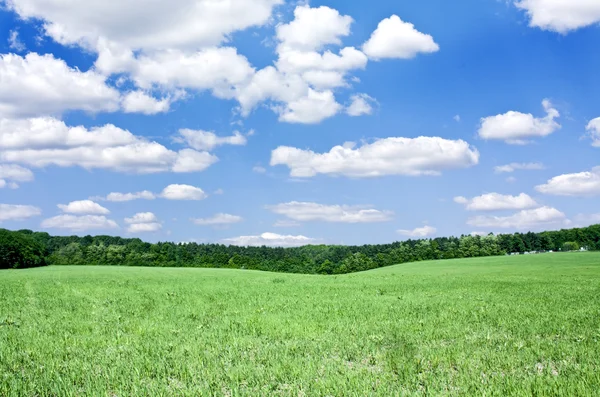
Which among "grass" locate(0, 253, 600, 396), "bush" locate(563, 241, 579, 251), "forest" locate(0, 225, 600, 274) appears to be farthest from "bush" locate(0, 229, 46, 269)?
"bush" locate(563, 241, 579, 251)

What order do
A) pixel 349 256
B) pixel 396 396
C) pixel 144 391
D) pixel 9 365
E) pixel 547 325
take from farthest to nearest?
pixel 349 256 < pixel 547 325 < pixel 9 365 < pixel 144 391 < pixel 396 396

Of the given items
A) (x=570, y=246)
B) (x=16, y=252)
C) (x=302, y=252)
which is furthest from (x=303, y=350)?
(x=570, y=246)

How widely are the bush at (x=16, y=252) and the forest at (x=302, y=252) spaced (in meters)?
17.2

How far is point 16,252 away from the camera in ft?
344

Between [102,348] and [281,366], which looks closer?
[281,366]

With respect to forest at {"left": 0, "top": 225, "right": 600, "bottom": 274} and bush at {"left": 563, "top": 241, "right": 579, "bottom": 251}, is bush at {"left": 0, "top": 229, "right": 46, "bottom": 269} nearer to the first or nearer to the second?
forest at {"left": 0, "top": 225, "right": 600, "bottom": 274}

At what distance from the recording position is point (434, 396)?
690 centimetres

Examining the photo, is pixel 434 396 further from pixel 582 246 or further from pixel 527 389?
pixel 582 246

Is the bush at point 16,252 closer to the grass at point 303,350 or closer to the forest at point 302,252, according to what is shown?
the forest at point 302,252

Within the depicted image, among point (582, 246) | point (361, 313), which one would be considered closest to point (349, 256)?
point (582, 246)

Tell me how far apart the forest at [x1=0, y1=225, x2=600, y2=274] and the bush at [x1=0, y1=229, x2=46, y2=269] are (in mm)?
17196

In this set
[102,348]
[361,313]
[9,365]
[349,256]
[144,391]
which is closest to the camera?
[144,391]

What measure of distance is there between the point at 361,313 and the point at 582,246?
160660mm

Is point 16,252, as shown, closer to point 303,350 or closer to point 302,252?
point 302,252
